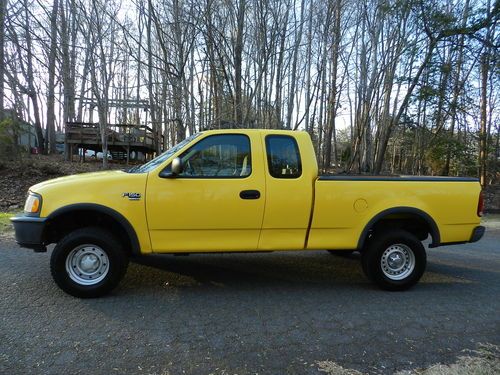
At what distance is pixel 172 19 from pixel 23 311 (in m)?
10.5

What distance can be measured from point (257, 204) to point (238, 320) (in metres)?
1.36

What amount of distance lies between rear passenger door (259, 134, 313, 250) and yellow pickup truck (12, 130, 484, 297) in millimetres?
12

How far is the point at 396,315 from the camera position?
173 inches

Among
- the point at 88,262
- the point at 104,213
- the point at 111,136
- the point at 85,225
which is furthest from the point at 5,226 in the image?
the point at 111,136

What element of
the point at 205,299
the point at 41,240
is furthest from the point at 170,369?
the point at 41,240

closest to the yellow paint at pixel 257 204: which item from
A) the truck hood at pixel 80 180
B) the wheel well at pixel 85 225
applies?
the truck hood at pixel 80 180

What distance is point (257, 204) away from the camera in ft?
15.7

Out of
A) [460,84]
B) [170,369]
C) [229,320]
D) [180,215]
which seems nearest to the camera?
[170,369]

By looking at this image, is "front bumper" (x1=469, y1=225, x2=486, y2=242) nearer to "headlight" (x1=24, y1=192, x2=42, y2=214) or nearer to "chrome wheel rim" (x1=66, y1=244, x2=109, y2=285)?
"chrome wheel rim" (x1=66, y1=244, x2=109, y2=285)

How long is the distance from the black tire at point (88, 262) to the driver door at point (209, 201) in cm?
49

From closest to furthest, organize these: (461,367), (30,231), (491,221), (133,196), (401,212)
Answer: (461,367)
(30,231)
(133,196)
(401,212)
(491,221)

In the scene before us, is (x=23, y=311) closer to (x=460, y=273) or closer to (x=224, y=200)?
(x=224, y=200)

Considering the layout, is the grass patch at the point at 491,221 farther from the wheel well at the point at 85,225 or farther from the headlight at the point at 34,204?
the headlight at the point at 34,204

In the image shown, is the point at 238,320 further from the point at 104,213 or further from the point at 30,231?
the point at 30,231
